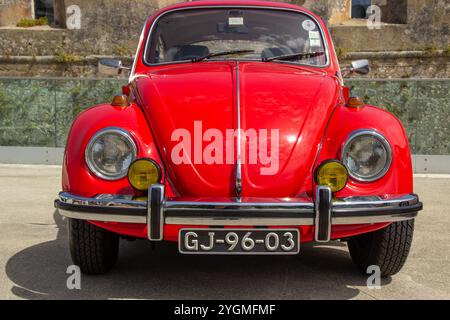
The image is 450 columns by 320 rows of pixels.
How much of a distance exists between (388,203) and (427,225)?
2.50 meters

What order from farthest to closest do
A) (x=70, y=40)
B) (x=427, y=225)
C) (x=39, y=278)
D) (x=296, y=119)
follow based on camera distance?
(x=70, y=40), (x=427, y=225), (x=39, y=278), (x=296, y=119)

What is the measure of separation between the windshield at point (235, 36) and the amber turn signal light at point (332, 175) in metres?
1.42

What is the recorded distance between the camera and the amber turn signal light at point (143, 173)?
138 inches

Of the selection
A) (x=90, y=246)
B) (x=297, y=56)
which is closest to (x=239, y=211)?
(x=90, y=246)

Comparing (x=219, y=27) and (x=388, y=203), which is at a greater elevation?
(x=219, y=27)

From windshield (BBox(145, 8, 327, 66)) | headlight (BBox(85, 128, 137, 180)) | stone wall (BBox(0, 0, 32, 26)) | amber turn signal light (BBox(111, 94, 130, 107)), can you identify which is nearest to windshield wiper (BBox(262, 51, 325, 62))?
windshield (BBox(145, 8, 327, 66))

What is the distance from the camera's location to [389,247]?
3.83m

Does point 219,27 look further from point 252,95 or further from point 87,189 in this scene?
point 87,189

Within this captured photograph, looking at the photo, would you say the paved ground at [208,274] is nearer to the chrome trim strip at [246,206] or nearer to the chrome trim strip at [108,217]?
A: the chrome trim strip at [108,217]

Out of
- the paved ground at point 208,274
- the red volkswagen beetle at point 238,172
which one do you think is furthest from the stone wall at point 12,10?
the red volkswagen beetle at point 238,172

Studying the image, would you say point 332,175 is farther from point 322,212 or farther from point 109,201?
point 109,201

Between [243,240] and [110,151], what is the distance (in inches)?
32.0
